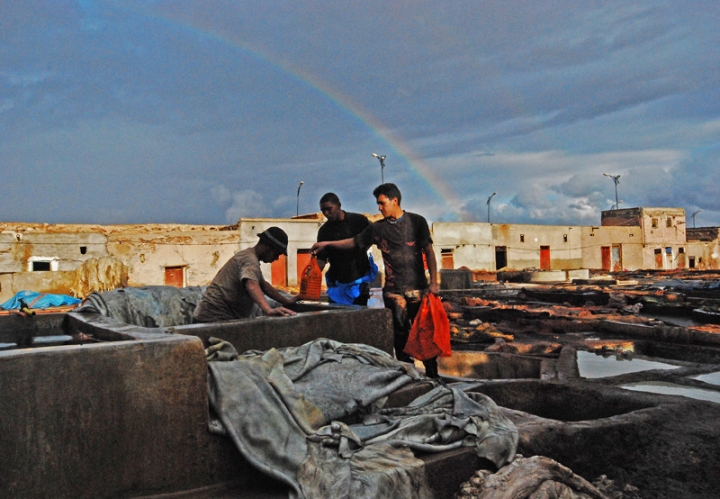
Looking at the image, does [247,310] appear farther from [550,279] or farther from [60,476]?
[550,279]

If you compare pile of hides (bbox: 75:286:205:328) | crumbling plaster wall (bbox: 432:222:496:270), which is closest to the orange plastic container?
pile of hides (bbox: 75:286:205:328)

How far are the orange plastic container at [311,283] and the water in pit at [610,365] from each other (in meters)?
2.64

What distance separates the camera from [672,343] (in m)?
7.57

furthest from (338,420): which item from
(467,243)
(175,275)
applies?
(467,243)

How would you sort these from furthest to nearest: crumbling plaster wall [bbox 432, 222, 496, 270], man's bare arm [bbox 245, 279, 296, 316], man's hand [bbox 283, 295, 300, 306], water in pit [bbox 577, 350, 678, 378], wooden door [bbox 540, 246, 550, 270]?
wooden door [bbox 540, 246, 550, 270] → crumbling plaster wall [bbox 432, 222, 496, 270] → water in pit [bbox 577, 350, 678, 378] → man's hand [bbox 283, 295, 300, 306] → man's bare arm [bbox 245, 279, 296, 316]

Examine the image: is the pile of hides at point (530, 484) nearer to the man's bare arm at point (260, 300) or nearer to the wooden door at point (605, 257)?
the man's bare arm at point (260, 300)

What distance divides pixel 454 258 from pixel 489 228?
156 inches

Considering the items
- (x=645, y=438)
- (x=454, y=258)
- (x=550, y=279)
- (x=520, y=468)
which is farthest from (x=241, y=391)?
(x=454, y=258)

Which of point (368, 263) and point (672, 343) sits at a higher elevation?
point (368, 263)

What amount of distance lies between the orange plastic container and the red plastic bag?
1056 mm

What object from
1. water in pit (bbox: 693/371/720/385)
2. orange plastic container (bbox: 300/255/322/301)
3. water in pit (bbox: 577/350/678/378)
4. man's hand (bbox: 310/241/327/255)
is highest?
man's hand (bbox: 310/241/327/255)

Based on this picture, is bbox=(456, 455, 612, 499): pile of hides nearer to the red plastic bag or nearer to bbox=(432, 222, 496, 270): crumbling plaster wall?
the red plastic bag

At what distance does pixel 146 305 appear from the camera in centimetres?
538

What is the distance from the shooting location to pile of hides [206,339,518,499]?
8.53 ft
